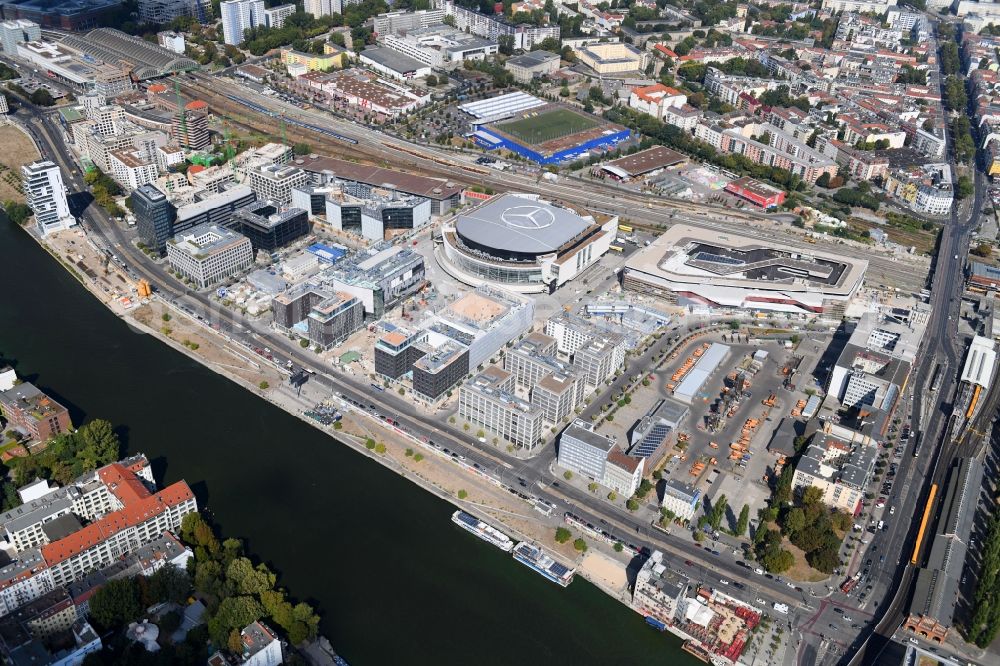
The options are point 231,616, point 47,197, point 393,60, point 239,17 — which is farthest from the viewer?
point 239,17

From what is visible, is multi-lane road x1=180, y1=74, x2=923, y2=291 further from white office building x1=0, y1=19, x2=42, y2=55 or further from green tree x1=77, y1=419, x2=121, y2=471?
green tree x1=77, y1=419, x2=121, y2=471

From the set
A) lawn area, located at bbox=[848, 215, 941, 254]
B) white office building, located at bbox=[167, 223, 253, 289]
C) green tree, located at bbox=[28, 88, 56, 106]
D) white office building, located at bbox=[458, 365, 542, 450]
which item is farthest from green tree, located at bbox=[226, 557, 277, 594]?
green tree, located at bbox=[28, 88, 56, 106]

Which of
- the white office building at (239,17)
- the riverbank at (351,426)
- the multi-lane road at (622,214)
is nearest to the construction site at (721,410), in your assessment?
the multi-lane road at (622,214)

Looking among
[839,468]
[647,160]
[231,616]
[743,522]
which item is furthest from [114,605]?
[647,160]

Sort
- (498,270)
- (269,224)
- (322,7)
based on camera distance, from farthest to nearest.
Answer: (322,7)
(269,224)
(498,270)

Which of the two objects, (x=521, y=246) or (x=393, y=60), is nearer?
(x=521, y=246)

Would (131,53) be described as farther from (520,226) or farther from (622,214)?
(622,214)
